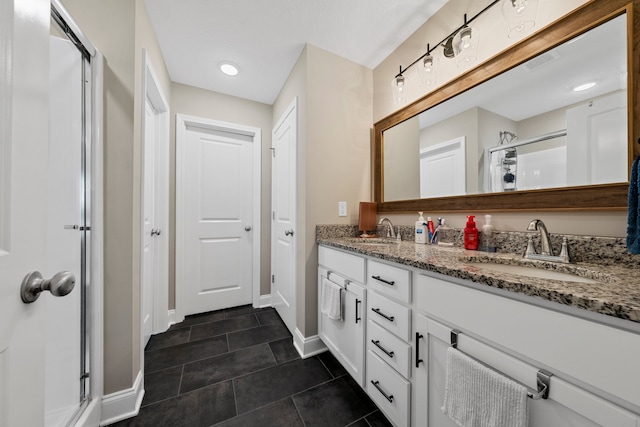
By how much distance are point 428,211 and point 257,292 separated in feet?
6.50

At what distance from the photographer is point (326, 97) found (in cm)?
180

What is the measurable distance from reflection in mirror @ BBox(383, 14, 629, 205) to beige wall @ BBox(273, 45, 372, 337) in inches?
22.1

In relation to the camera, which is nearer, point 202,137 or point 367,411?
point 367,411

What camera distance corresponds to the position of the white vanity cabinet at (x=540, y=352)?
0.48 m

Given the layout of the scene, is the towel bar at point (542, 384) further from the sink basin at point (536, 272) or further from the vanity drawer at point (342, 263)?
the vanity drawer at point (342, 263)

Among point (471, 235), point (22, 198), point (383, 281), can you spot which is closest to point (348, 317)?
point (383, 281)

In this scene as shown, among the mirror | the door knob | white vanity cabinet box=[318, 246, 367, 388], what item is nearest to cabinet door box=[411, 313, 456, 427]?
white vanity cabinet box=[318, 246, 367, 388]

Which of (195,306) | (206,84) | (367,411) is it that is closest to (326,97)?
(206,84)

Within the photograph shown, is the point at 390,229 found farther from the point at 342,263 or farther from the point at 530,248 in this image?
the point at 530,248

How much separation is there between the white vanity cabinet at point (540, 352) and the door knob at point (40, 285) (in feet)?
3.47

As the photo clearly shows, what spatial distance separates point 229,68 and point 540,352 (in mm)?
2616

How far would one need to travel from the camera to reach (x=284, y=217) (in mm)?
2178

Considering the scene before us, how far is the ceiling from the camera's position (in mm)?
1448

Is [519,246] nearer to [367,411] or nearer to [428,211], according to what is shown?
[428,211]
